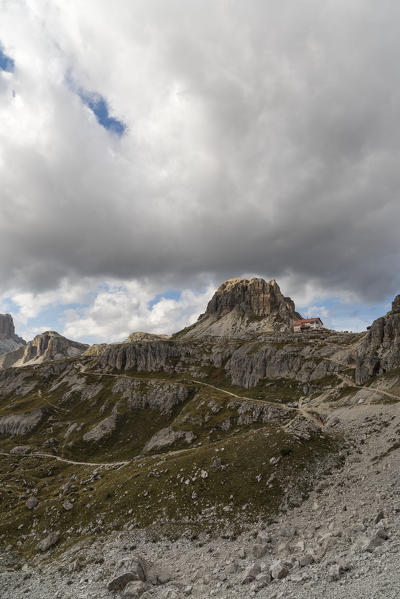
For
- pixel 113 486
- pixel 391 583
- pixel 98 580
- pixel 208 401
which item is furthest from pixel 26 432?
pixel 391 583

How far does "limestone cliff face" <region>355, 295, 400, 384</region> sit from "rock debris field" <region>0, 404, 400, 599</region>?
51995mm

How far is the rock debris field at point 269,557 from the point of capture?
21.8 meters

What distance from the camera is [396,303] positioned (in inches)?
4400

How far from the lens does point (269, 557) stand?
3047cm

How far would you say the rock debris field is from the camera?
860 inches

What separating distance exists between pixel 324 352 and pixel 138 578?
12773 centimetres

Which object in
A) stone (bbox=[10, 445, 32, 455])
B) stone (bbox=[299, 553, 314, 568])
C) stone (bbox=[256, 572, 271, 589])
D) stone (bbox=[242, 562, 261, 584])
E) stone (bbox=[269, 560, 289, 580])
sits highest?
stone (bbox=[299, 553, 314, 568])

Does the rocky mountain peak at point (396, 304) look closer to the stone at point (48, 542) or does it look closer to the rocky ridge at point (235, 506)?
the rocky ridge at point (235, 506)

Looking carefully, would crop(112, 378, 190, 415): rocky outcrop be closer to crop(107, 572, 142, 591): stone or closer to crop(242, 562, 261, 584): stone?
crop(107, 572, 142, 591): stone

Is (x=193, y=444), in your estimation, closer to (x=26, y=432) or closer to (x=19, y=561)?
(x=19, y=561)

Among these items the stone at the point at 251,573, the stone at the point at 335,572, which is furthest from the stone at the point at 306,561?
the stone at the point at 251,573

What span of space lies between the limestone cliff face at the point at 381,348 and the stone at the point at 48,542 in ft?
308

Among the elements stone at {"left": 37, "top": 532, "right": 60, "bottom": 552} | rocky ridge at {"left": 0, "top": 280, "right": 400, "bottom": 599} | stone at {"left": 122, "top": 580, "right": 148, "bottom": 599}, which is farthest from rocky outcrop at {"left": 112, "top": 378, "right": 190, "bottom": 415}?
stone at {"left": 122, "top": 580, "right": 148, "bottom": 599}

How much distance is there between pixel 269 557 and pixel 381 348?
9246 cm
